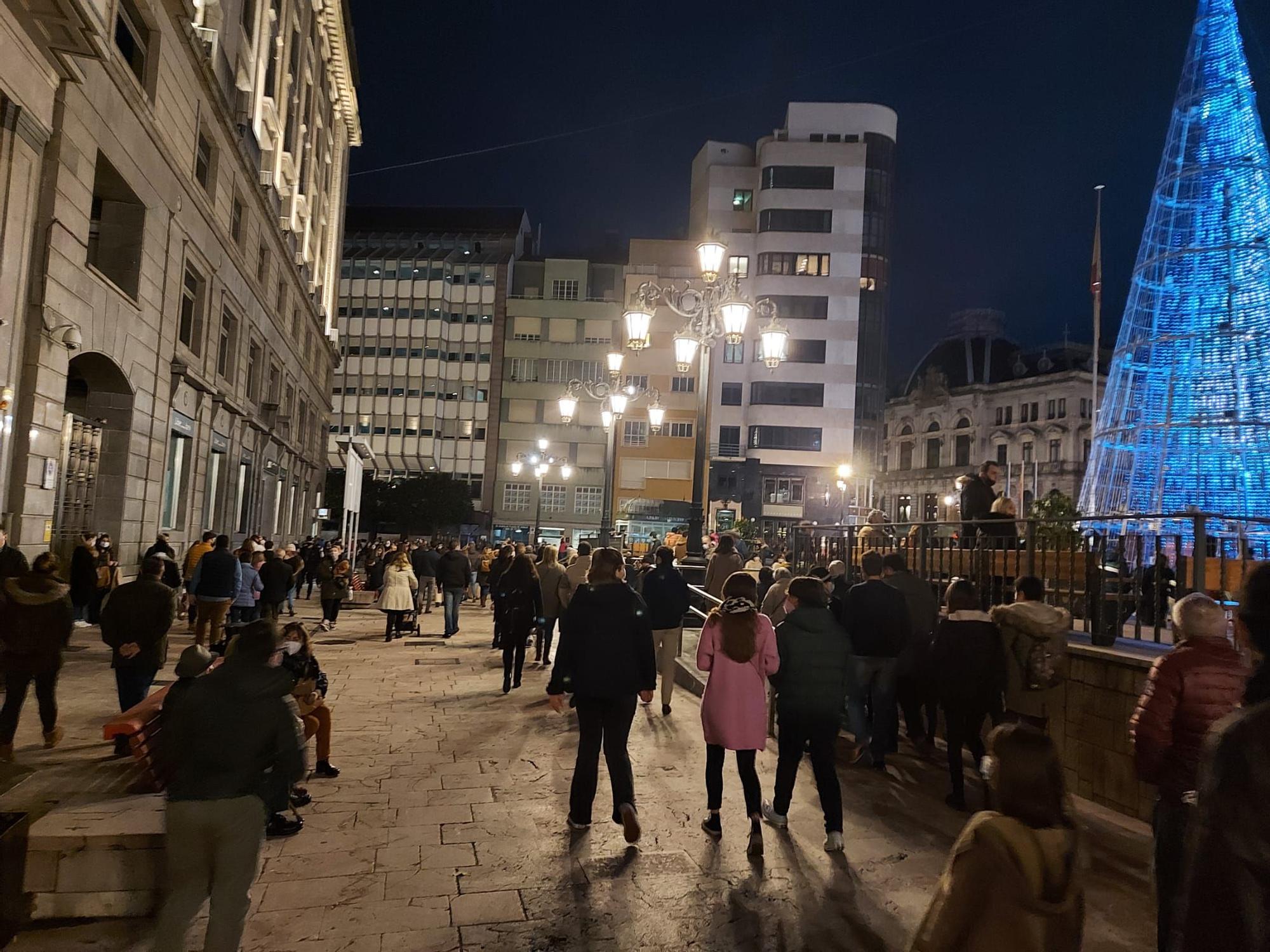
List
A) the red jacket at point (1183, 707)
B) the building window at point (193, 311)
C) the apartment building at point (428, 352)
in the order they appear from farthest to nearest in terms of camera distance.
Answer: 1. the apartment building at point (428, 352)
2. the building window at point (193, 311)
3. the red jacket at point (1183, 707)

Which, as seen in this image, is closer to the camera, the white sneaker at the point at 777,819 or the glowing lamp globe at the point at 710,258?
the white sneaker at the point at 777,819

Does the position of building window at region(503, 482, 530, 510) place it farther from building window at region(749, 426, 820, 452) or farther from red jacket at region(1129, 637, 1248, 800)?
red jacket at region(1129, 637, 1248, 800)

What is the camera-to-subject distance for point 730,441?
182 feet

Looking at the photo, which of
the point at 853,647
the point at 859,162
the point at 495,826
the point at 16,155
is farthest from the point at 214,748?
the point at 859,162

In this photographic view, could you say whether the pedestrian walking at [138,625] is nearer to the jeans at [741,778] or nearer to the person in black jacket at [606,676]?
the person in black jacket at [606,676]

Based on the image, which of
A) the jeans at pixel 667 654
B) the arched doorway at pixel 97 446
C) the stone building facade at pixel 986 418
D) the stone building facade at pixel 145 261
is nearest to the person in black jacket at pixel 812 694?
the jeans at pixel 667 654

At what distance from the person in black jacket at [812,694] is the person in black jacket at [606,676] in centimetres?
91

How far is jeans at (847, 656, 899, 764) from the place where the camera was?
7.46 m

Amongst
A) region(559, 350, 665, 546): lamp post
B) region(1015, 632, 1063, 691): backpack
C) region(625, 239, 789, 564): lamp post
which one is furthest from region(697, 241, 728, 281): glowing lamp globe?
region(1015, 632, 1063, 691): backpack

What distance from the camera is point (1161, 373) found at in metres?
Result: 18.1

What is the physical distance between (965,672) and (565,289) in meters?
64.0

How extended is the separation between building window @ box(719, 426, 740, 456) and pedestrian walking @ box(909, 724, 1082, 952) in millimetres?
52829

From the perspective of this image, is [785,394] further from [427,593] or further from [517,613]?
[517,613]

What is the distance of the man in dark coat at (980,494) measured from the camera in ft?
32.3
